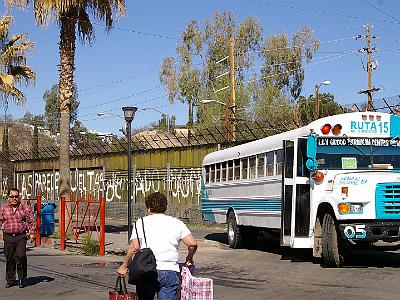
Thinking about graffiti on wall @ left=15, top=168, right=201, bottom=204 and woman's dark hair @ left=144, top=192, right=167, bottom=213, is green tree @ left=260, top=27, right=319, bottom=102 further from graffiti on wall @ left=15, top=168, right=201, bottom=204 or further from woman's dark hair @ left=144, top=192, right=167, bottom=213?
woman's dark hair @ left=144, top=192, right=167, bottom=213

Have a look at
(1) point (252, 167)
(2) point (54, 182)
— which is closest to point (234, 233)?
(1) point (252, 167)

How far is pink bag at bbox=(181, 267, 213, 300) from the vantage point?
7043 mm

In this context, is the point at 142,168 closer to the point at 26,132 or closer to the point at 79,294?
the point at 79,294

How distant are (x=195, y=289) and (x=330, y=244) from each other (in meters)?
7.49

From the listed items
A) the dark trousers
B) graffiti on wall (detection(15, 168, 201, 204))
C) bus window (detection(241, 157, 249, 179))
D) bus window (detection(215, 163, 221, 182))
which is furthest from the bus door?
graffiti on wall (detection(15, 168, 201, 204))

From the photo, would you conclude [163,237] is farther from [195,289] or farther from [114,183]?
[114,183]

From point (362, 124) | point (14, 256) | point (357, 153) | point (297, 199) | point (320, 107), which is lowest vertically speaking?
point (14, 256)

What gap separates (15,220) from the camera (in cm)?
1265

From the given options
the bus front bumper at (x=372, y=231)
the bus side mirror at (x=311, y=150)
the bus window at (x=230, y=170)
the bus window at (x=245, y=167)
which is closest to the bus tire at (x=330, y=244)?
the bus front bumper at (x=372, y=231)

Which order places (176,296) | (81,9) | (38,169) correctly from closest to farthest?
1. (176,296)
2. (81,9)
3. (38,169)

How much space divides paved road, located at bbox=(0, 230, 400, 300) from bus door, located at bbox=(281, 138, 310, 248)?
63cm

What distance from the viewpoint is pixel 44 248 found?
21.5m

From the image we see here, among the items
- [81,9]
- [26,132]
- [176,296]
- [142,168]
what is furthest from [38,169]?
[26,132]

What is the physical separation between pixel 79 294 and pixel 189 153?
83.3ft
